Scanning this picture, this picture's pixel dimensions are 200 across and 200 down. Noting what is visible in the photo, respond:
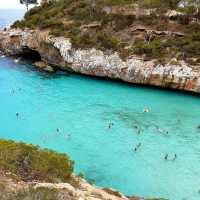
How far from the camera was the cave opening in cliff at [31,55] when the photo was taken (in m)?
65.4

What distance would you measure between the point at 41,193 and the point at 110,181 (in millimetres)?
12473

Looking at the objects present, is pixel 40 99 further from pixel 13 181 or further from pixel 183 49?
pixel 13 181

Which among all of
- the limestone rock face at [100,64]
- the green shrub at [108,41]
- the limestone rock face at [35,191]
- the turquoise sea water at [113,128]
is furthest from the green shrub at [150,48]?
the limestone rock face at [35,191]

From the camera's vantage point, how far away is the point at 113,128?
122 ft

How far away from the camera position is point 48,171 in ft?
62.7

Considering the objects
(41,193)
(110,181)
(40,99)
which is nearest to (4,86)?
(40,99)

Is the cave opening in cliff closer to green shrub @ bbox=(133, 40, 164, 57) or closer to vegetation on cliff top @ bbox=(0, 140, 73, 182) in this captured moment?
green shrub @ bbox=(133, 40, 164, 57)

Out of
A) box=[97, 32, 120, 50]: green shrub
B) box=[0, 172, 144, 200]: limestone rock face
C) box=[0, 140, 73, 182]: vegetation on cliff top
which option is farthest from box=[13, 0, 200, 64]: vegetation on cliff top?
box=[0, 172, 144, 200]: limestone rock face

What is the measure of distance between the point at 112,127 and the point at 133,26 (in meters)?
24.6

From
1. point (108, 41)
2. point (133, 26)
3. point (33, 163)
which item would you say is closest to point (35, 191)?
point (33, 163)

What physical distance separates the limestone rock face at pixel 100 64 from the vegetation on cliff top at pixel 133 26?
1.21m

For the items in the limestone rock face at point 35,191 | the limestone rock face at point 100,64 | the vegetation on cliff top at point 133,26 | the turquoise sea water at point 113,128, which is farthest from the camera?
the vegetation on cliff top at point 133,26

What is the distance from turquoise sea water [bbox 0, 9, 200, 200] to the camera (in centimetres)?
2834

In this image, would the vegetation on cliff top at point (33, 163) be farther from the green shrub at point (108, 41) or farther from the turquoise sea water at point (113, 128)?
the green shrub at point (108, 41)
